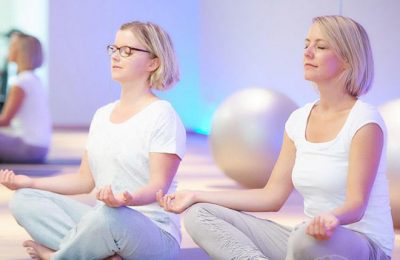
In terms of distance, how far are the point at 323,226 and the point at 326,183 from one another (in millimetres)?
306

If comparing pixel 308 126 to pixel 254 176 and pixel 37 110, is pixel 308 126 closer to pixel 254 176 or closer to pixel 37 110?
pixel 254 176

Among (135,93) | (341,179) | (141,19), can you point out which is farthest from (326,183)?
(141,19)

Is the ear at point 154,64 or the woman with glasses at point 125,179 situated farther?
the ear at point 154,64

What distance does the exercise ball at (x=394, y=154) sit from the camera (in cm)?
460

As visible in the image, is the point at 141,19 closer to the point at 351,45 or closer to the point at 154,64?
the point at 154,64

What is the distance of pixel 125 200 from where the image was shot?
3031 mm

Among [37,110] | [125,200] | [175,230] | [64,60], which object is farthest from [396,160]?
[64,60]

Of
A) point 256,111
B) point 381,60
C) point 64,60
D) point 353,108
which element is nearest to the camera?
point 353,108

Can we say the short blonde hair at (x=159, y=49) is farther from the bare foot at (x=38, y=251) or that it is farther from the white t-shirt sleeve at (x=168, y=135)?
the bare foot at (x=38, y=251)

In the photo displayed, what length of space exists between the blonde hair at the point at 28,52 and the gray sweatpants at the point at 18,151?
2.15 ft

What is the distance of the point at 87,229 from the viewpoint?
3.14 m

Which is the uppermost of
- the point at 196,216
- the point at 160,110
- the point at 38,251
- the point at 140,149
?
the point at 160,110

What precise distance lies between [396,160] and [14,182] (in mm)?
1946

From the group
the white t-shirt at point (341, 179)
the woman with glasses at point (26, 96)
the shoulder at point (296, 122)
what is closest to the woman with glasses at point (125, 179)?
the shoulder at point (296, 122)
